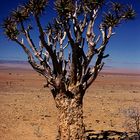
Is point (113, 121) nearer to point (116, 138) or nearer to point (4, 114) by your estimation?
point (116, 138)

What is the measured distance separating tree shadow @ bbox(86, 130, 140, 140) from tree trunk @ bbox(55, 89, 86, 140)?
1.90 meters

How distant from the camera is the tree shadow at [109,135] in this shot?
11.8 m

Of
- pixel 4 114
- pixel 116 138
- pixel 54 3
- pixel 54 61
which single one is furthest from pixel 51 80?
pixel 4 114

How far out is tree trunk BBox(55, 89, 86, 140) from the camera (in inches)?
392

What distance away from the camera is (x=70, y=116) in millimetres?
10016

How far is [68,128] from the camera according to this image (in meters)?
10.1

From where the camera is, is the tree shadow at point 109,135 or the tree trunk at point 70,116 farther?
the tree shadow at point 109,135

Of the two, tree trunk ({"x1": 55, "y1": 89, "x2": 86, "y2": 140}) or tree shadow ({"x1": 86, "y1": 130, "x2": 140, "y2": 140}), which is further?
tree shadow ({"x1": 86, "y1": 130, "x2": 140, "y2": 140})

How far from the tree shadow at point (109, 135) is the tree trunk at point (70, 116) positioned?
1.90m

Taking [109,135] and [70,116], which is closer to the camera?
[70,116]

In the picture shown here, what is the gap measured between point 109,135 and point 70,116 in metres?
2.98

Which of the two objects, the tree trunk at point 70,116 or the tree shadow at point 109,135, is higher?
the tree trunk at point 70,116

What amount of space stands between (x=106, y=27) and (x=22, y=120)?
257 inches

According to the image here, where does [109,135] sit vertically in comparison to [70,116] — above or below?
below
